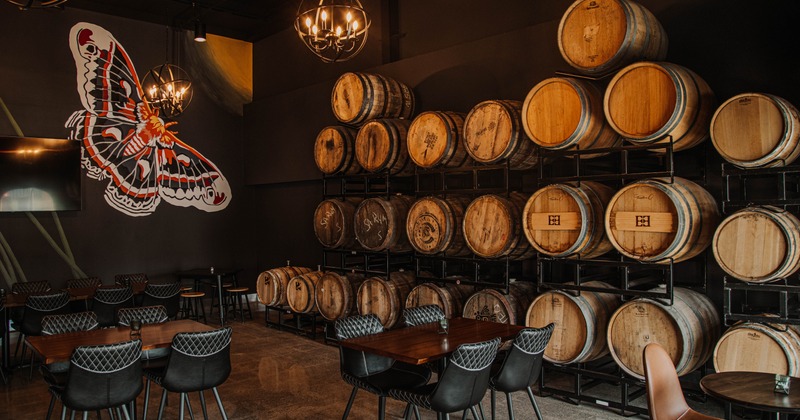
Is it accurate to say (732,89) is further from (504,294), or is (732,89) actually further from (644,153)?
(504,294)

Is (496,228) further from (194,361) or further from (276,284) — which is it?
(276,284)

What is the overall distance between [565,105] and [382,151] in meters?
2.39

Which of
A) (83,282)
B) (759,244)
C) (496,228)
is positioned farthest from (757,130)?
(83,282)

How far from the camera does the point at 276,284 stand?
25.9ft

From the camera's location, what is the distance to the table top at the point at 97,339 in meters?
3.82

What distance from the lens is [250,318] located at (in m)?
8.93

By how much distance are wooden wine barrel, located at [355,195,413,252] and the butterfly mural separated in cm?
390

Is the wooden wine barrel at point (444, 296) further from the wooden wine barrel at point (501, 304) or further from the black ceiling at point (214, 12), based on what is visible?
the black ceiling at point (214, 12)

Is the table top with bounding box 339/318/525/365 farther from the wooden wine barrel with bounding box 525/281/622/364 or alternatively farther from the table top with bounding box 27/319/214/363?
the table top with bounding box 27/319/214/363

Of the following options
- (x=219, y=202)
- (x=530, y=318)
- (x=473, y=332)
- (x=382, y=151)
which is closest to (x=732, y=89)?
(x=530, y=318)

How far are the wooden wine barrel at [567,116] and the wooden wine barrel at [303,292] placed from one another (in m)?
3.65

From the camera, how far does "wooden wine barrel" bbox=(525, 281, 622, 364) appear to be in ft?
15.1

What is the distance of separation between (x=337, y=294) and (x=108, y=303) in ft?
8.57

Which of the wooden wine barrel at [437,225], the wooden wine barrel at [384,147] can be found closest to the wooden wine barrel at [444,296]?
the wooden wine barrel at [437,225]
